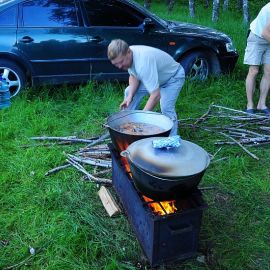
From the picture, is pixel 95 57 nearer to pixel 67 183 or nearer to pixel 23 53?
pixel 23 53

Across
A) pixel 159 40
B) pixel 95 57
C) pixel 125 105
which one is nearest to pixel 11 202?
pixel 125 105

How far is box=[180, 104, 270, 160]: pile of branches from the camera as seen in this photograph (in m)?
5.10

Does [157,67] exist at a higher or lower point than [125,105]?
higher

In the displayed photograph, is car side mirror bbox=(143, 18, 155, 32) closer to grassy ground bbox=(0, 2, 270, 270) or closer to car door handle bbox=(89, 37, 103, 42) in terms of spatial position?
car door handle bbox=(89, 37, 103, 42)

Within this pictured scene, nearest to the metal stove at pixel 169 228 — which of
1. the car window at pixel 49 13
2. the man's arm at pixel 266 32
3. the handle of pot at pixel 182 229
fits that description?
A: the handle of pot at pixel 182 229

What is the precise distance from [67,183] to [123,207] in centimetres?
78

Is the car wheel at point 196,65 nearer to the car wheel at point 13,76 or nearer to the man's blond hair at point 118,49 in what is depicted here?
the car wheel at point 13,76

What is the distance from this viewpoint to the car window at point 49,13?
20.3 ft

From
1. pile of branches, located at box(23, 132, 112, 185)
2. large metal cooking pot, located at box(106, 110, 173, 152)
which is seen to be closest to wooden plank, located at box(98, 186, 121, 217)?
pile of branches, located at box(23, 132, 112, 185)

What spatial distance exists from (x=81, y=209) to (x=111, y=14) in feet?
13.5

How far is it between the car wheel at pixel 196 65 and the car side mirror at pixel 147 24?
0.91 meters

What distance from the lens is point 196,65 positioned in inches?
286

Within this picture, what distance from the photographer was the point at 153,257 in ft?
9.92

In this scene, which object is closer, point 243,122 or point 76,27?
point 243,122
